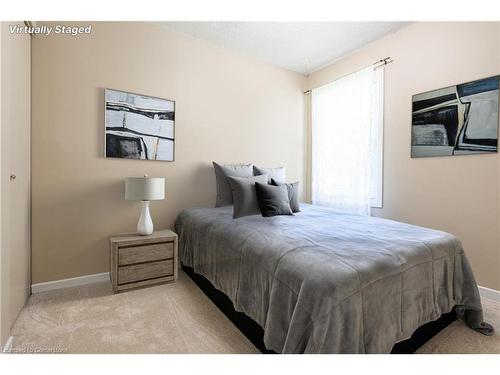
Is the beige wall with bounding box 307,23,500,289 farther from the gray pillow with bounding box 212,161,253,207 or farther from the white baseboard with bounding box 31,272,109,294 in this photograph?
the white baseboard with bounding box 31,272,109,294

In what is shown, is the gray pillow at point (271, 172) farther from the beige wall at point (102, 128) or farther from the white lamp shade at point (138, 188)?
the white lamp shade at point (138, 188)

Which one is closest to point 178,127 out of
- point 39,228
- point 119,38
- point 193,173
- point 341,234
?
point 193,173

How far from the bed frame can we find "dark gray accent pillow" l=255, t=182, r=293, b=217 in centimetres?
83

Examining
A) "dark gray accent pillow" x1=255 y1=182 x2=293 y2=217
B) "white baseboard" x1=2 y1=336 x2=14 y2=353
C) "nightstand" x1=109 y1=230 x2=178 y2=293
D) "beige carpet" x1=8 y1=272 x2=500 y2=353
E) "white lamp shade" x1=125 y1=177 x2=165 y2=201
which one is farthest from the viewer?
"dark gray accent pillow" x1=255 y1=182 x2=293 y2=217

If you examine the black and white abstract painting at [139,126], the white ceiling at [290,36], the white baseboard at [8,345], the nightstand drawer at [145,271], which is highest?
the white ceiling at [290,36]

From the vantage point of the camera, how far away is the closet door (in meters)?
1.37

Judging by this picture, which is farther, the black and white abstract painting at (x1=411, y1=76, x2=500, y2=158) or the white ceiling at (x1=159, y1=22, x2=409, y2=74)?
the white ceiling at (x1=159, y1=22, x2=409, y2=74)

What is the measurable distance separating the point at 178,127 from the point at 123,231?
1267 mm

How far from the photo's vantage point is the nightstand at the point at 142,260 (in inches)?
83.0

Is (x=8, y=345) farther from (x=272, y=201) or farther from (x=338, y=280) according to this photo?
(x=272, y=201)

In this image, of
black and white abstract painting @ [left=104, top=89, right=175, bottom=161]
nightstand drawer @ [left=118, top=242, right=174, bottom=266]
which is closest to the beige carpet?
nightstand drawer @ [left=118, top=242, right=174, bottom=266]

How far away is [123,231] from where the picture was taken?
99.3 inches

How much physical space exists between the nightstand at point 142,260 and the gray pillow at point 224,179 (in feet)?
2.38

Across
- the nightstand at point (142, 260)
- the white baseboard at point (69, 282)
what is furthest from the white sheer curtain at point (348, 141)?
the white baseboard at point (69, 282)
